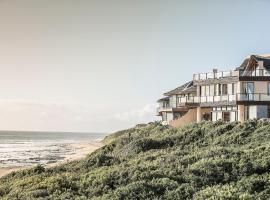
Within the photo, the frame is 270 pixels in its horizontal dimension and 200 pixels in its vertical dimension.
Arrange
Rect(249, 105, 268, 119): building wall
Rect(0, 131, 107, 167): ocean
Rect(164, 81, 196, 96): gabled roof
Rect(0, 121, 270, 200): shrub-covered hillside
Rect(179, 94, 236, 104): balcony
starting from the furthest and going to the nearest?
Rect(164, 81, 196, 96): gabled roof, Rect(0, 131, 107, 167): ocean, Rect(179, 94, 236, 104): balcony, Rect(249, 105, 268, 119): building wall, Rect(0, 121, 270, 200): shrub-covered hillside

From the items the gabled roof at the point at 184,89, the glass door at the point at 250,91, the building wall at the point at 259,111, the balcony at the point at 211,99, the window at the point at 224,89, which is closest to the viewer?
the building wall at the point at 259,111

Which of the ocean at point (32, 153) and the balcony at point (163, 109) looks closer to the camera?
the ocean at point (32, 153)

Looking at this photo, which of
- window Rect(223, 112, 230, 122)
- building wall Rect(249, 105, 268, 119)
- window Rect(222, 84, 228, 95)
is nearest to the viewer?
building wall Rect(249, 105, 268, 119)

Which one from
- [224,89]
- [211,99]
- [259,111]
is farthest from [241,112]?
[211,99]

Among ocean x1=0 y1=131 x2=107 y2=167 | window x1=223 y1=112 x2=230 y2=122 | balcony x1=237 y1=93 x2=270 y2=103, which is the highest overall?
balcony x1=237 y1=93 x2=270 y2=103

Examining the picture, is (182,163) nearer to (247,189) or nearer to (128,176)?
(128,176)

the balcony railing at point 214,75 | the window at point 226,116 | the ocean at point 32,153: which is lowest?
the ocean at point 32,153

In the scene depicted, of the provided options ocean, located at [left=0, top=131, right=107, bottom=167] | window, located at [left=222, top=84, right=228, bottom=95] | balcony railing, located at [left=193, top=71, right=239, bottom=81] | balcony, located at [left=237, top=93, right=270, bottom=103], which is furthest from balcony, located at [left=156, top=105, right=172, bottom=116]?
balcony, located at [left=237, top=93, right=270, bottom=103]

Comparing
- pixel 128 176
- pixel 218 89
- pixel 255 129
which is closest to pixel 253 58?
pixel 218 89

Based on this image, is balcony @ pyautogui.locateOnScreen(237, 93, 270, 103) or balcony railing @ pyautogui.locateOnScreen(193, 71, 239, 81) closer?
balcony @ pyautogui.locateOnScreen(237, 93, 270, 103)

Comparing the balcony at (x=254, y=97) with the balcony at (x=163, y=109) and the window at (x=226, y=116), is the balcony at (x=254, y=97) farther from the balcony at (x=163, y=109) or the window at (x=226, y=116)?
the balcony at (x=163, y=109)

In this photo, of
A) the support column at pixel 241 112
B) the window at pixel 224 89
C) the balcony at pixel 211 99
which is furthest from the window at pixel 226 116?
the support column at pixel 241 112

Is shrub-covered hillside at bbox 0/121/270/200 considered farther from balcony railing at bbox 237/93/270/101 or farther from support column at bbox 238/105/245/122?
support column at bbox 238/105/245/122

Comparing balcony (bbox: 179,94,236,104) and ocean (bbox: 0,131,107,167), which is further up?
balcony (bbox: 179,94,236,104)
